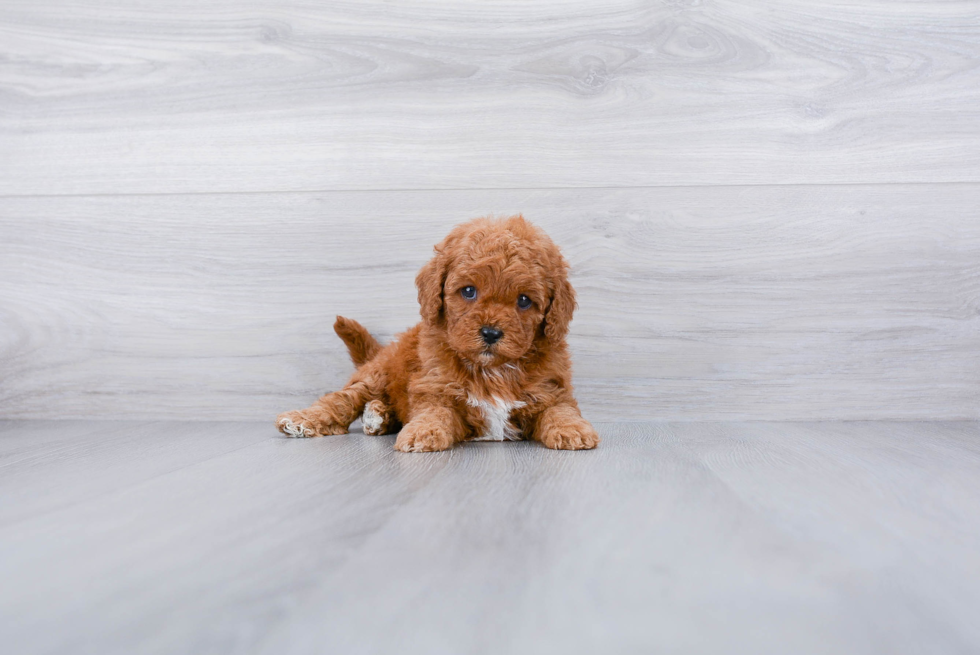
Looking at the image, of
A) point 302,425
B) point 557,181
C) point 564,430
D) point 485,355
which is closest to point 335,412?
point 302,425

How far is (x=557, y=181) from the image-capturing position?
183cm

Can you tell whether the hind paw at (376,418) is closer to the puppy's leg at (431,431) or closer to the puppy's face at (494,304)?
the puppy's leg at (431,431)

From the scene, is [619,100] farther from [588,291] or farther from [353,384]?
[353,384]

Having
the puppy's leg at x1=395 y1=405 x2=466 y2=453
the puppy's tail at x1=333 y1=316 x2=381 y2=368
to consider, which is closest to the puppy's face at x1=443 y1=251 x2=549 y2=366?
the puppy's leg at x1=395 y1=405 x2=466 y2=453

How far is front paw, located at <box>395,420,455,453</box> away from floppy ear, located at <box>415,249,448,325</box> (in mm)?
255

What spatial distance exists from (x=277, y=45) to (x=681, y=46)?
1197 millimetres

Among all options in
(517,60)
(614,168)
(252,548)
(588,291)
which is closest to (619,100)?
(614,168)

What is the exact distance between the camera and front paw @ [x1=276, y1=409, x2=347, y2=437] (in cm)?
154

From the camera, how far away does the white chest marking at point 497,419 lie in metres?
1.44

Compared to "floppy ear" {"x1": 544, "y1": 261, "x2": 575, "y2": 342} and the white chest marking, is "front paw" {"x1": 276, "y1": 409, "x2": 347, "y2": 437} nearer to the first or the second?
the white chest marking

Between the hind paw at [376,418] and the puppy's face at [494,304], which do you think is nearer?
the puppy's face at [494,304]

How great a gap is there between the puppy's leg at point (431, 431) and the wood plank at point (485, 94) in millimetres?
747

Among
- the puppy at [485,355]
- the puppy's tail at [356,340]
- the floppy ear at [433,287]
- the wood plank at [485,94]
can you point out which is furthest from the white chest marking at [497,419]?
the wood plank at [485,94]

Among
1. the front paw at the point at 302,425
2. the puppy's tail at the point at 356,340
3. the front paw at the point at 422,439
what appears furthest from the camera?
the puppy's tail at the point at 356,340
